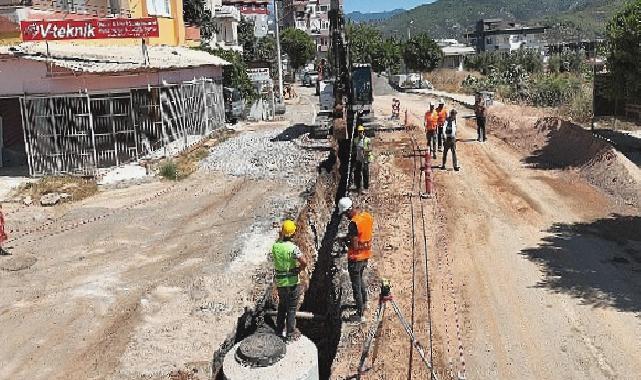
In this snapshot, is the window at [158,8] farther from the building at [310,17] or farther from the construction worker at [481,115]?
the building at [310,17]

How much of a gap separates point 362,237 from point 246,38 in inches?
2250

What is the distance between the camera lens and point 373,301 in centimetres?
1064

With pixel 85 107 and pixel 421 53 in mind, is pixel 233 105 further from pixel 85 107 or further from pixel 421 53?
pixel 421 53

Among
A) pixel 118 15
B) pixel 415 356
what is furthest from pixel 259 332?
pixel 118 15

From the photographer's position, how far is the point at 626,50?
746 inches

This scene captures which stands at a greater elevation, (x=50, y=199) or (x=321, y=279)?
(x=50, y=199)

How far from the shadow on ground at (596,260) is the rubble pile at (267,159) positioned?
876cm

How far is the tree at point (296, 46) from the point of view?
75500mm

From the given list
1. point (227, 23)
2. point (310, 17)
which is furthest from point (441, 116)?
point (310, 17)

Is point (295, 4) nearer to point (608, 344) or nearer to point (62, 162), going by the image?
point (62, 162)

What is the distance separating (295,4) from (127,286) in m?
106

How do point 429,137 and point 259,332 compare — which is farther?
point 429,137

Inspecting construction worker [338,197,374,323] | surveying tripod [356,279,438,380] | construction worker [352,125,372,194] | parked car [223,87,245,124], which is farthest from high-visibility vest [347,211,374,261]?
parked car [223,87,245,124]

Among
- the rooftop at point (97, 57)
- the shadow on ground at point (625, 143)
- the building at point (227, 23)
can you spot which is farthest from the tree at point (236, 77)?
the building at point (227, 23)
